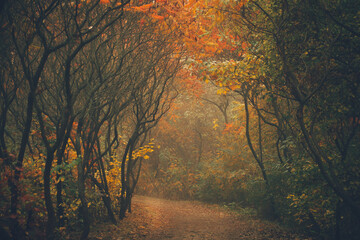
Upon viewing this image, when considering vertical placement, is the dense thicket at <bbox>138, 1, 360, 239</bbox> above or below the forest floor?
above

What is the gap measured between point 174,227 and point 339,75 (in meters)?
7.59

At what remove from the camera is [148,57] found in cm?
910

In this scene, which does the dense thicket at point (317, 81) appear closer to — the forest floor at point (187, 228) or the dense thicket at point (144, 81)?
the dense thicket at point (144, 81)

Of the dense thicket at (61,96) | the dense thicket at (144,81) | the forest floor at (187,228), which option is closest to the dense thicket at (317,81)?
the dense thicket at (144,81)

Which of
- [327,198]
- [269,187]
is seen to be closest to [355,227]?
[327,198]

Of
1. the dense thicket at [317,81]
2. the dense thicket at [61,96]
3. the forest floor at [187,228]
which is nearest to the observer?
the dense thicket at [61,96]

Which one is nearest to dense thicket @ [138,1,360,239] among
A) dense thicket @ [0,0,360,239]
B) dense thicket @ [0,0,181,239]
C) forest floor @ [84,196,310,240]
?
dense thicket @ [0,0,360,239]

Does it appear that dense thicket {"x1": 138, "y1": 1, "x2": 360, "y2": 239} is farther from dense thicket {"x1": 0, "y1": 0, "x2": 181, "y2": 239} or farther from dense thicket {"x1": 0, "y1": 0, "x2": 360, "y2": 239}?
dense thicket {"x1": 0, "y1": 0, "x2": 181, "y2": 239}

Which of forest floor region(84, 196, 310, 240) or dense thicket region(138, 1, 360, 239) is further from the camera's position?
forest floor region(84, 196, 310, 240)

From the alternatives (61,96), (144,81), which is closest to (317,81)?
(144,81)

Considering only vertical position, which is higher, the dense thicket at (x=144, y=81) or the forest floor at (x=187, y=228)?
the dense thicket at (x=144, y=81)

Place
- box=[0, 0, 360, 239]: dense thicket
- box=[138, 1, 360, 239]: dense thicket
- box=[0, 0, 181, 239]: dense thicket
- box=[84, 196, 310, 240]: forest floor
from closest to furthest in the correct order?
box=[0, 0, 181, 239]: dense thicket
box=[0, 0, 360, 239]: dense thicket
box=[138, 1, 360, 239]: dense thicket
box=[84, 196, 310, 240]: forest floor

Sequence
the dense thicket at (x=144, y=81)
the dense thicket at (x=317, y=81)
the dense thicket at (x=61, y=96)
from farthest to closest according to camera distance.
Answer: the dense thicket at (x=317, y=81), the dense thicket at (x=144, y=81), the dense thicket at (x=61, y=96)

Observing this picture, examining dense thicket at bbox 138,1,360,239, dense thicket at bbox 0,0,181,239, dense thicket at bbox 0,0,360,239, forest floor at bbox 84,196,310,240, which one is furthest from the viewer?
forest floor at bbox 84,196,310,240
